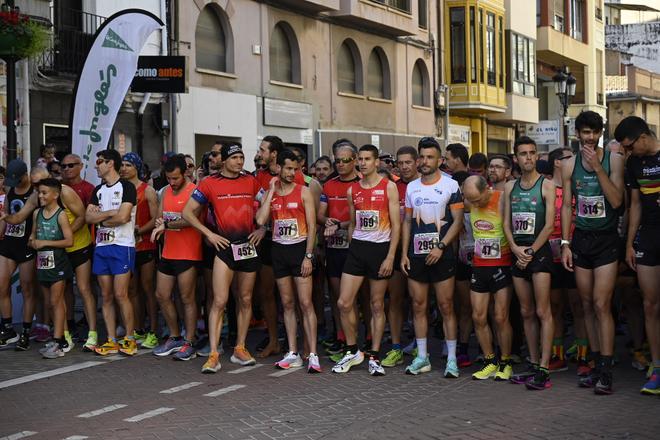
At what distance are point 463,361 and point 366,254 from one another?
1465 mm

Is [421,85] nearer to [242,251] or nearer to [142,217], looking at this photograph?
[142,217]

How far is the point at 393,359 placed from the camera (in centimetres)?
1047

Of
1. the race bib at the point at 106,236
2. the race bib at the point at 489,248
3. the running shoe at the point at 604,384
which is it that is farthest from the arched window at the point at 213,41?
the running shoe at the point at 604,384

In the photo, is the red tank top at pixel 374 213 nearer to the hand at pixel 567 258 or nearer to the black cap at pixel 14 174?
the hand at pixel 567 258

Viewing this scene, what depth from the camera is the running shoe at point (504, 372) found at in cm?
959

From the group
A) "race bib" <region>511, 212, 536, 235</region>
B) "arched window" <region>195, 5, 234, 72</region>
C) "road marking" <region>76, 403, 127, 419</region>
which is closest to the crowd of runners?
"race bib" <region>511, 212, 536, 235</region>

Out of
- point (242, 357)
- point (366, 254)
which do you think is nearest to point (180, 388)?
point (242, 357)

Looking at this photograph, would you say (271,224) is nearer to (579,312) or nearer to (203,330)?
(203,330)

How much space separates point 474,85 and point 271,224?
27.8 meters

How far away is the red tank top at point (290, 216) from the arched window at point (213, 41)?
48.2ft

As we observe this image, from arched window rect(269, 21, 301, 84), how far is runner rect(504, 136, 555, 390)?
18.4 m

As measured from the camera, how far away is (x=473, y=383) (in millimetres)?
9523

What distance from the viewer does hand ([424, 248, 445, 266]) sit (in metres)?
9.85

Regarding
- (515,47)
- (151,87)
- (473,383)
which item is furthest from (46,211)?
(515,47)
